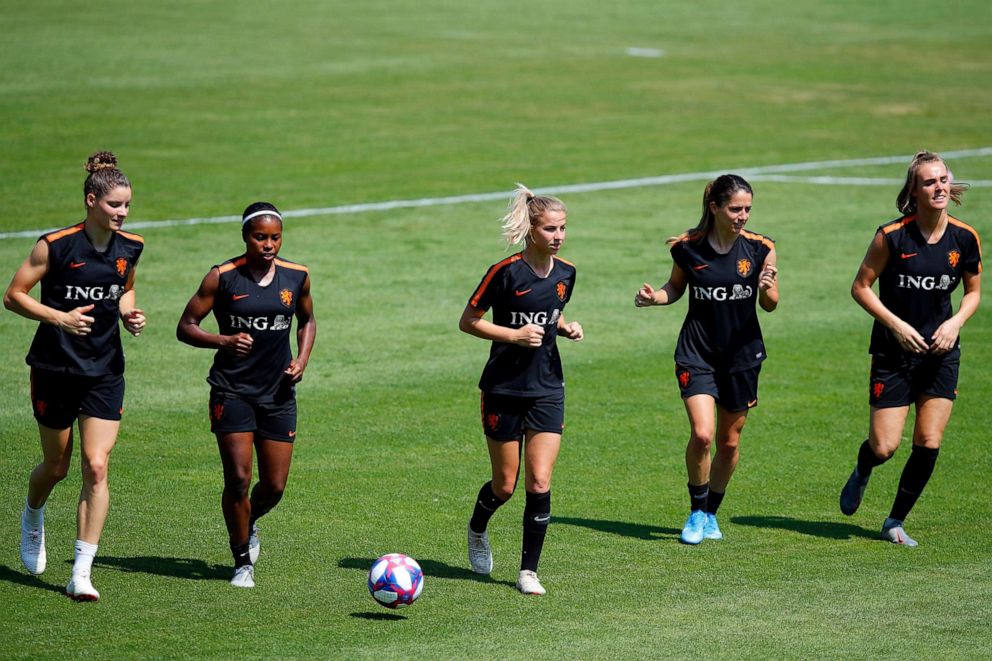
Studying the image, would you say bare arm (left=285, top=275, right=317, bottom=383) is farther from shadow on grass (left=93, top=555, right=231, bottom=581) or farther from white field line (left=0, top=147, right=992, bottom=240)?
white field line (left=0, top=147, right=992, bottom=240)

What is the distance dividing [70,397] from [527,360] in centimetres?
290

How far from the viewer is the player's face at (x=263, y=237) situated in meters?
8.71

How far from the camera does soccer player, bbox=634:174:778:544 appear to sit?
1001 cm

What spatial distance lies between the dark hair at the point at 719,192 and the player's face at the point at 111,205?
12.3ft

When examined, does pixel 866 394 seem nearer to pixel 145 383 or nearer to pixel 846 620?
pixel 846 620

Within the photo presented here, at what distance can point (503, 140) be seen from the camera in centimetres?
2955

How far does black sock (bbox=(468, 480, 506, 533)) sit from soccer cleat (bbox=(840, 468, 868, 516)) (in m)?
2.95

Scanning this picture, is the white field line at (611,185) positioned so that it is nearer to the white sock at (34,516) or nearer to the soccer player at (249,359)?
the white sock at (34,516)

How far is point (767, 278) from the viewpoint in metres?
9.88

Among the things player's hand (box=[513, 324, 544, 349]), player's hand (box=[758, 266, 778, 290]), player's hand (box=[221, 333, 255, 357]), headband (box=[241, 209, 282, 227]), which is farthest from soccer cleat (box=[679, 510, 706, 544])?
headband (box=[241, 209, 282, 227])

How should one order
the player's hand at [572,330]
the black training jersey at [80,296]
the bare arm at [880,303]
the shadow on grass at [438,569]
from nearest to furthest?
the black training jersey at [80,296]
the player's hand at [572,330]
the shadow on grass at [438,569]
the bare arm at [880,303]

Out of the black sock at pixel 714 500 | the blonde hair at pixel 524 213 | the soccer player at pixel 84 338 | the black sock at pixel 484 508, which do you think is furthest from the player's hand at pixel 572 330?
the soccer player at pixel 84 338

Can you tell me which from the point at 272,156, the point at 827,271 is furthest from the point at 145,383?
the point at 272,156

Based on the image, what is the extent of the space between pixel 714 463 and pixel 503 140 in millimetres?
19793
